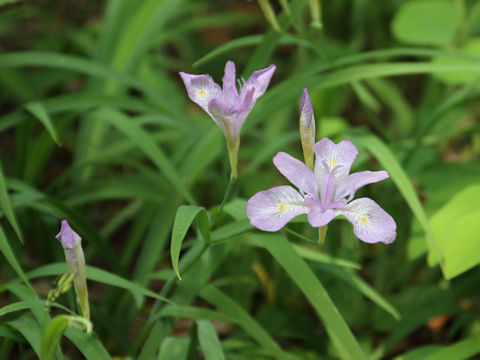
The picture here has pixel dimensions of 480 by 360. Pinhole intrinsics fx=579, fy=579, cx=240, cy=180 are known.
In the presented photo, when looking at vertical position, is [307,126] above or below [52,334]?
above

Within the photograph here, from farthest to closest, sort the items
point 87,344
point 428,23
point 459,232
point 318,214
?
point 428,23, point 459,232, point 87,344, point 318,214

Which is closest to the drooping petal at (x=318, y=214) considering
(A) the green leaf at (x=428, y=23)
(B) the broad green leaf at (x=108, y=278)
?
(B) the broad green leaf at (x=108, y=278)

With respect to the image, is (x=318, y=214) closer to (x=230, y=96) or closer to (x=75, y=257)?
(x=230, y=96)

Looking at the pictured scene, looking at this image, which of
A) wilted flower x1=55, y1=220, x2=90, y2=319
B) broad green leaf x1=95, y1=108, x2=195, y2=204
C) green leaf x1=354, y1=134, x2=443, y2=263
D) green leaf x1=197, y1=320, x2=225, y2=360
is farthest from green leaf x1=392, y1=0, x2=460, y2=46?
wilted flower x1=55, y1=220, x2=90, y2=319

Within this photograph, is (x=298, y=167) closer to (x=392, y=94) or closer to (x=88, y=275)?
(x=88, y=275)

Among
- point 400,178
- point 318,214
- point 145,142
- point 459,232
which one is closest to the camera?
point 318,214

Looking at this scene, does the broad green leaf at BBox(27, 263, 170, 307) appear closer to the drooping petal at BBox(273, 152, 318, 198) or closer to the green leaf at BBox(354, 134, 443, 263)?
the drooping petal at BBox(273, 152, 318, 198)

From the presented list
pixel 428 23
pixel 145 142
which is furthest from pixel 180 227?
pixel 428 23

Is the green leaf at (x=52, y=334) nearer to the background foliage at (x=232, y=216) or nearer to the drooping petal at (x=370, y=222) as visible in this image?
the background foliage at (x=232, y=216)
